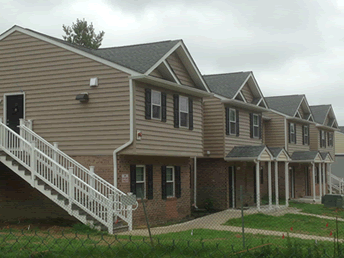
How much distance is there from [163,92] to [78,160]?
4.03 m

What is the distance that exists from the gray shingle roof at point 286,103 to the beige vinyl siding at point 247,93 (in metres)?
5.50

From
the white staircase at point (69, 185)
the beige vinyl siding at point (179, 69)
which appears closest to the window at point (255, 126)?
the beige vinyl siding at point (179, 69)

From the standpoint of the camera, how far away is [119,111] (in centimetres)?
1655

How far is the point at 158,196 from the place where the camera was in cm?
1853

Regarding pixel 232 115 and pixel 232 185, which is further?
pixel 232 185

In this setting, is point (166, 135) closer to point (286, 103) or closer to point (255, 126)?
point (255, 126)

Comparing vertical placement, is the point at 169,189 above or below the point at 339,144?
below

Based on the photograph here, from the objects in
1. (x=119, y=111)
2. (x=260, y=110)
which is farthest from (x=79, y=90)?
(x=260, y=110)

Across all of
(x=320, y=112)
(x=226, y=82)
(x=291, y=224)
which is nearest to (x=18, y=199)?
(x=291, y=224)

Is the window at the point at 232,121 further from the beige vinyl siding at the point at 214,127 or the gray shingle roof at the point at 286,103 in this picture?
the gray shingle roof at the point at 286,103

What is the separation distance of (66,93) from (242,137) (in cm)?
1086

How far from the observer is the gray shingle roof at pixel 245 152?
22803 mm

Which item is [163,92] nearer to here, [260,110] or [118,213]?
[118,213]

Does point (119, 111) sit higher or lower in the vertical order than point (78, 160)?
higher
